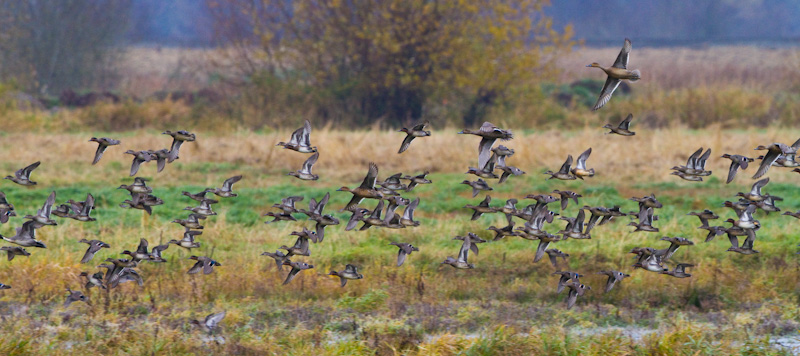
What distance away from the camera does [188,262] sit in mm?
13102

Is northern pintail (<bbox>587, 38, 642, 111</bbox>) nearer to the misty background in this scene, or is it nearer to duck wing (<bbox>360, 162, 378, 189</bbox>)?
duck wing (<bbox>360, 162, 378, 189</bbox>)

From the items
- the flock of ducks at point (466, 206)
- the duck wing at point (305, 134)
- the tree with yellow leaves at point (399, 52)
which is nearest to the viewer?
the flock of ducks at point (466, 206)

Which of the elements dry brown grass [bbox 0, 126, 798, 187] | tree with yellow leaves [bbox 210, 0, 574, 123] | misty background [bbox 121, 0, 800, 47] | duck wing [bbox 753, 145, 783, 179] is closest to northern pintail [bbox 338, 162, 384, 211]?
duck wing [bbox 753, 145, 783, 179]

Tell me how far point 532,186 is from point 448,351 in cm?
925

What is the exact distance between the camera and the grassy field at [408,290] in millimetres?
10016

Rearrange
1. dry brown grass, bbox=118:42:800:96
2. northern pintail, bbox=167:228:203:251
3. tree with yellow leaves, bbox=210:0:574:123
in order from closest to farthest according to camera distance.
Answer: northern pintail, bbox=167:228:203:251
tree with yellow leaves, bbox=210:0:574:123
dry brown grass, bbox=118:42:800:96

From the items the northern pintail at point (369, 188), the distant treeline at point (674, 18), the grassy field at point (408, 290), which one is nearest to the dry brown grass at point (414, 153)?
the grassy field at point (408, 290)

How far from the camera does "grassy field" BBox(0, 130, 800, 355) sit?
1002 centimetres

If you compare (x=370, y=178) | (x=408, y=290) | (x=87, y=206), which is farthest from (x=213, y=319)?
(x=370, y=178)

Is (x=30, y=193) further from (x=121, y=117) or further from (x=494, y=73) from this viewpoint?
(x=494, y=73)

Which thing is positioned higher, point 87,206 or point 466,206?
point 466,206

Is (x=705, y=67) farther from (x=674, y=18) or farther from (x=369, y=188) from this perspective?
(x=674, y=18)

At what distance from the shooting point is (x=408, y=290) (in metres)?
12.3

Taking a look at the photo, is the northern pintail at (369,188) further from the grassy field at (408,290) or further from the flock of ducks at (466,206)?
the grassy field at (408,290)
